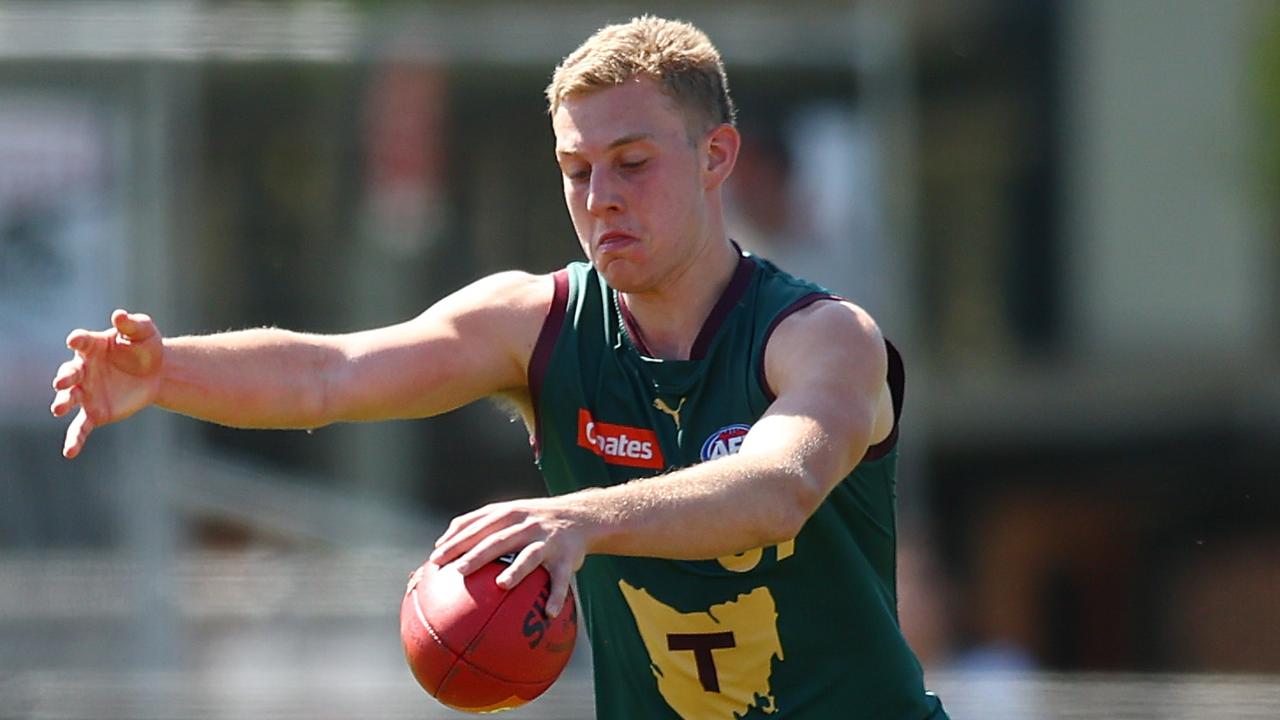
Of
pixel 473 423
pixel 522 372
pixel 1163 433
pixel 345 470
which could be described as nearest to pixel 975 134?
pixel 1163 433

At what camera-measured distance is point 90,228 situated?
10977 mm

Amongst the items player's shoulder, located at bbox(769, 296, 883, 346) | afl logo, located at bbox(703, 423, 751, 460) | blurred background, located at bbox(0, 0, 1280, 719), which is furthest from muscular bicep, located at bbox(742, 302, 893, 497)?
blurred background, located at bbox(0, 0, 1280, 719)

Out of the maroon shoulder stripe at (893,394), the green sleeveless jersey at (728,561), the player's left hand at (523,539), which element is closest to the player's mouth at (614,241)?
the green sleeveless jersey at (728,561)

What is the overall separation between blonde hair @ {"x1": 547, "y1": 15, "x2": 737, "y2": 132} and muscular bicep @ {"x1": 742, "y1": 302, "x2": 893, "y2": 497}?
23.1 inches

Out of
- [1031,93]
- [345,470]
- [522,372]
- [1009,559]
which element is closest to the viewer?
[522,372]

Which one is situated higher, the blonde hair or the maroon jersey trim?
the blonde hair

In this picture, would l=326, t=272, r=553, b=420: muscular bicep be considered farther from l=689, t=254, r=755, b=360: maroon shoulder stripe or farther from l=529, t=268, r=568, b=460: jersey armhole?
l=689, t=254, r=755, b=360: maroon shoulder stripe

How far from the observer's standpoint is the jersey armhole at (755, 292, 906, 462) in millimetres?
4746

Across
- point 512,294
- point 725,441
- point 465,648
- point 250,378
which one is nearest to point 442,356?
point 512,294

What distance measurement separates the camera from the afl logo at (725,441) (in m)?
4.74

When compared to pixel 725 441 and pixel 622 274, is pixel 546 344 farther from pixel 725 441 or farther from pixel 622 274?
pixel 725 441

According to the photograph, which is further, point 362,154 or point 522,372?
point 362,154

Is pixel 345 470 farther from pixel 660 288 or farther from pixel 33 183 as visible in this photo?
pixel 660 288

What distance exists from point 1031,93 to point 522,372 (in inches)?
623
